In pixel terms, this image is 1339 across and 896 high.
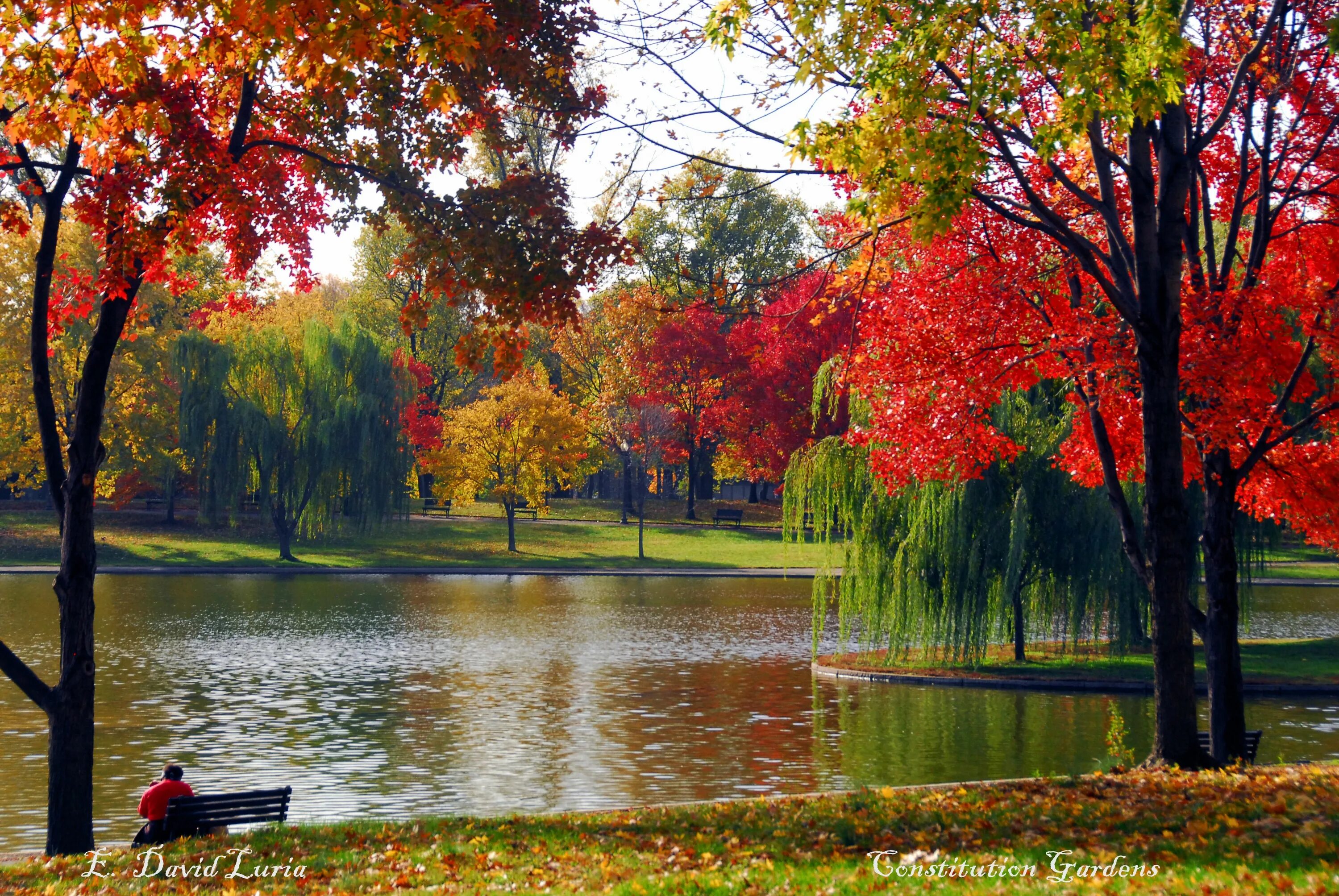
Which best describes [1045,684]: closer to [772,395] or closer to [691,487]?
[772,395]

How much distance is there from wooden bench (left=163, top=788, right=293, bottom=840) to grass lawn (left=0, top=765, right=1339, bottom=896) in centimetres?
29

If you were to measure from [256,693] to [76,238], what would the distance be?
3625 cm

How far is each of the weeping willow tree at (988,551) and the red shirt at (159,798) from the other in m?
14.3

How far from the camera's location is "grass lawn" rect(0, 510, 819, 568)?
47.7 meters

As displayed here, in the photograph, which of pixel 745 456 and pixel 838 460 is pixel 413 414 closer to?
pixel 745 456

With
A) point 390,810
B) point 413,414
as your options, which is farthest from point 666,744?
point 413,414

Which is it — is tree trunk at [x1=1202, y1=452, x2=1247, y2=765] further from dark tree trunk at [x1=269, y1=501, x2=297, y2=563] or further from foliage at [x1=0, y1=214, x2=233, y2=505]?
foliage at [x1=0, y1=214, x2=233, y2=505]

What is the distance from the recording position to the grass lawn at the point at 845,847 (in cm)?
720

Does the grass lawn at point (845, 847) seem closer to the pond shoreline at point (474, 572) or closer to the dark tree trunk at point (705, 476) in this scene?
the pond shoreline at point (474, 572)

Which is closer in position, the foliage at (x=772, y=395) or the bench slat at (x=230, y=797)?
the bench slat at (x=230, y=797)

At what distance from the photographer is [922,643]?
74.8 ft

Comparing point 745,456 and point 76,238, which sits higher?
point 76,238

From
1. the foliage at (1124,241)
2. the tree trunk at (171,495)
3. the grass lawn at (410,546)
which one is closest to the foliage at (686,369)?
the grass lawn at (410,546)

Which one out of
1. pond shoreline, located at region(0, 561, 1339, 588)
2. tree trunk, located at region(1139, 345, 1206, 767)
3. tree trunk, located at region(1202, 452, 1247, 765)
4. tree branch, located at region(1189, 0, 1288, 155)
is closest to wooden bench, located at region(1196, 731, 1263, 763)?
tree trunk, located at region(1202, 452, 1247, 765)
